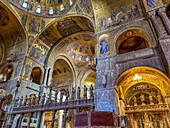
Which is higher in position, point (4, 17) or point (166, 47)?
point (4, 17)

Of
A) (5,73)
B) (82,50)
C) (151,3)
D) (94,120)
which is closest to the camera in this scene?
(94,120)

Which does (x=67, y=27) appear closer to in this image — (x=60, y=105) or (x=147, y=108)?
(x=60, y=105)

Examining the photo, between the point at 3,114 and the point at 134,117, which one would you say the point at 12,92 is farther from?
the point at 134,117

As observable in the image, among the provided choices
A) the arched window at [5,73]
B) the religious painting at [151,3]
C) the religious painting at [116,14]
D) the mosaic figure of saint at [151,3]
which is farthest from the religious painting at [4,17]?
the mosaic figure of saint at [151,3]

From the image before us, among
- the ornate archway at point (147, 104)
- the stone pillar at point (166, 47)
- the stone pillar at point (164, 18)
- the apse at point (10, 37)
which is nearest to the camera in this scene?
the stone pillar at point (166, 47)

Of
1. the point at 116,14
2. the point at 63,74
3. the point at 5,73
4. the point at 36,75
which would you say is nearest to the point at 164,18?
the point at 116,14

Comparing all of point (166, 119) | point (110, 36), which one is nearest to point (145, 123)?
point (166, 119)

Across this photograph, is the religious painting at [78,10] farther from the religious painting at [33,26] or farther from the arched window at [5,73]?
the arched window at [5,73]

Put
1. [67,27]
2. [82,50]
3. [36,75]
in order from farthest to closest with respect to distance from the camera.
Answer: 1. [82,50]
2. [36,75]
3. [67,27]

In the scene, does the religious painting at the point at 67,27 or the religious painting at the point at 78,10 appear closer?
the religious painting at the point at 78,10

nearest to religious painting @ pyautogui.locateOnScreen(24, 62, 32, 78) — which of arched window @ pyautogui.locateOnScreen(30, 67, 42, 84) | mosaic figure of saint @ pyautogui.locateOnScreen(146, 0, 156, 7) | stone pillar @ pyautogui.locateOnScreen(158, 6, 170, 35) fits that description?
arched window @ pyautogui.locateOnScreen(30, 67, 42, 84)

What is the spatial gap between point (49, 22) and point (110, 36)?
25.4ft

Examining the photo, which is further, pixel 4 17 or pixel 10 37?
pixel 10 37

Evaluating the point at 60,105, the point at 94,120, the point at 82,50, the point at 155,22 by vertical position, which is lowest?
the point at 94,120
